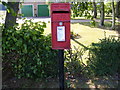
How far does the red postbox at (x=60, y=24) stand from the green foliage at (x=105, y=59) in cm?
116

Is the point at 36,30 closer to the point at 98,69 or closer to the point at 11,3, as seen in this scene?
the point at 11,3

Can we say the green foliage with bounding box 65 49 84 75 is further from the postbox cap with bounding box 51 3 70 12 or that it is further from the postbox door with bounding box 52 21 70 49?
the postbox cap with bounding box 51 3 70 12

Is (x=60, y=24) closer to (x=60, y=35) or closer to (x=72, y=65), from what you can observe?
(x=60, y=35)

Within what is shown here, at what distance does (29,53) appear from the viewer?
331cm

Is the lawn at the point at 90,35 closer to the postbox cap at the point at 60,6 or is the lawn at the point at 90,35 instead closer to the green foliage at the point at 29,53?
the green foliage at the point at 29,53

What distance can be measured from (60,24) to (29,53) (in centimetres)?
99

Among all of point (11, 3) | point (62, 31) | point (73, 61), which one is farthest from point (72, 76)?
point (11, 3)

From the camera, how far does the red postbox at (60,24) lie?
2.65m

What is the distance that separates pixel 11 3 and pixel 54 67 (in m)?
1.75

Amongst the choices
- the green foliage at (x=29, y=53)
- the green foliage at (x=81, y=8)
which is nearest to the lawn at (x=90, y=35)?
the green foliage at (x=81, y=8)

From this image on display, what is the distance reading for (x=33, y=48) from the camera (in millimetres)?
3311

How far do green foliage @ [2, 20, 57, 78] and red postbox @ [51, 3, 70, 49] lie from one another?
2.04ft

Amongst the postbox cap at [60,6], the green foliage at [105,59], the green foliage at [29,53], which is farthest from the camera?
the green foliage at [105,59]

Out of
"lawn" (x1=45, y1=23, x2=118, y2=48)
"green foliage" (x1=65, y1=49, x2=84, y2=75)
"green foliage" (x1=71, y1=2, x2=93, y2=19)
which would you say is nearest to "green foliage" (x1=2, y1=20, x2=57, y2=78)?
"green foliage" (x1=65, y1=49, x2=84, y2=75)
